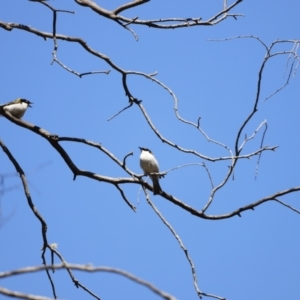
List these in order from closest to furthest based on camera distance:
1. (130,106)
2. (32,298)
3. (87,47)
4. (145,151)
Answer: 1. (32,298)
2. (87,47)
3. (130,106)
4. (145,151)

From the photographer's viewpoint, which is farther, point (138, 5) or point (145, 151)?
point (145, 151)

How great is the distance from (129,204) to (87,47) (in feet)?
4.29

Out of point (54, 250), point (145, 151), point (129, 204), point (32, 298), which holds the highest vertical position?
point (145, 151)

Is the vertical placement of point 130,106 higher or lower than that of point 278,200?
higher

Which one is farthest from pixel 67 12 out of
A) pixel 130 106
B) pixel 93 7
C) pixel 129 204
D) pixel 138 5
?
pixel 129 204

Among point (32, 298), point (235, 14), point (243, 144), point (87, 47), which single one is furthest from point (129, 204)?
point (32, 298)

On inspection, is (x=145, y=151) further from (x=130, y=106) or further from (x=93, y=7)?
(x=93, y=7)

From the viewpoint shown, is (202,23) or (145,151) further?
(145,151)

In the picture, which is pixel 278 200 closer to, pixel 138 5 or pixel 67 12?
pixel 138 5

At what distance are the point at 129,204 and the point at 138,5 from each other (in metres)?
1.52

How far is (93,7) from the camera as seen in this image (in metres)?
4.25

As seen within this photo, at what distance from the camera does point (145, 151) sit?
8.52 metres

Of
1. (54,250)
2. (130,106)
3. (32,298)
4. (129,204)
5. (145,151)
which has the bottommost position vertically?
(32,298)

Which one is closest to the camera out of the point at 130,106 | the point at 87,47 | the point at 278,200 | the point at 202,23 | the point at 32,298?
the point at 32,298
